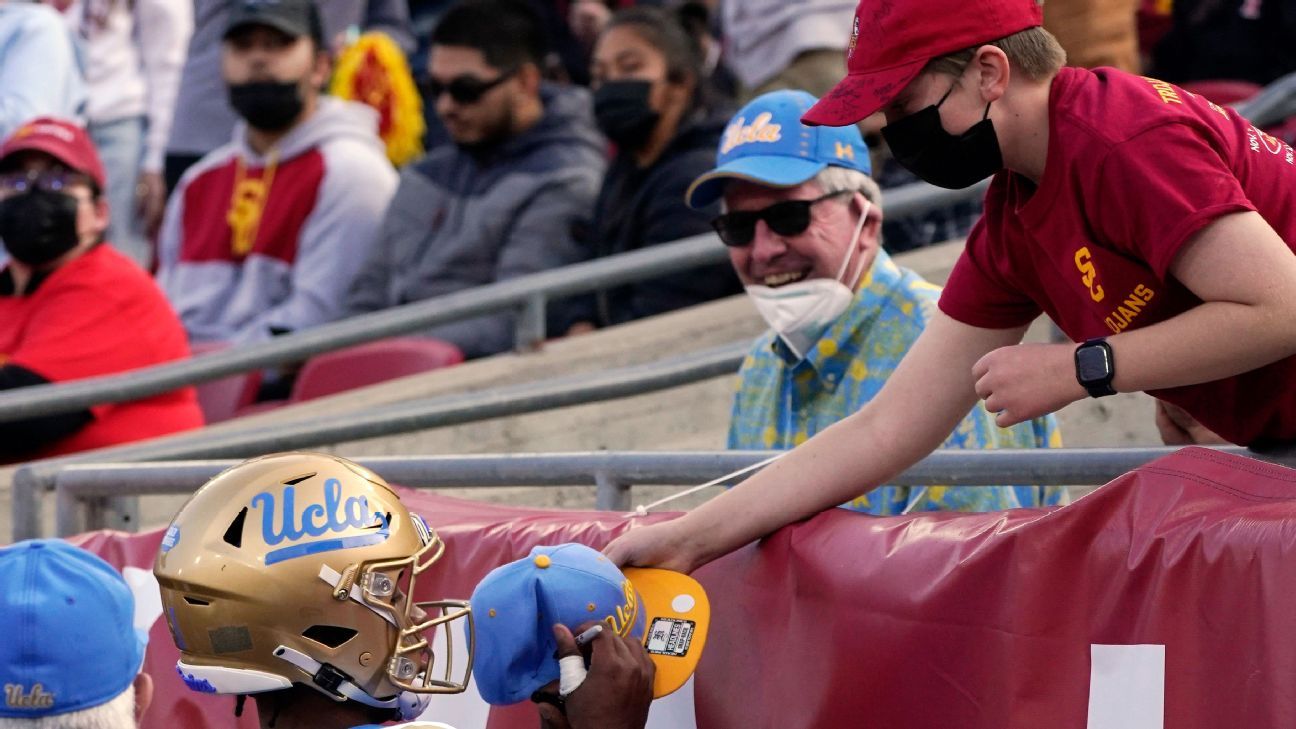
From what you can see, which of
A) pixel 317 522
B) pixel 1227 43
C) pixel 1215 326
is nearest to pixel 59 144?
pixel 317 522

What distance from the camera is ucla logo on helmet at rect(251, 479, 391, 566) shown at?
9.11 feet

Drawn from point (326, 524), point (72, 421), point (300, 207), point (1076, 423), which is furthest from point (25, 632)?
point (300, 207)

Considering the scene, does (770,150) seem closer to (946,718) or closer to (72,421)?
(946,718)

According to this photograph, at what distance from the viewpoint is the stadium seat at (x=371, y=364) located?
23.1ft

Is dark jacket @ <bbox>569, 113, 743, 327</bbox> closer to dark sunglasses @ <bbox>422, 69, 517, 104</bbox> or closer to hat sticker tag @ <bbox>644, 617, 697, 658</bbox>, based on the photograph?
dark sunglasses @ <bbox>422, 69, 517, 104</bbox>

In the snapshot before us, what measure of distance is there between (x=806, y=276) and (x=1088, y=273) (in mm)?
1794

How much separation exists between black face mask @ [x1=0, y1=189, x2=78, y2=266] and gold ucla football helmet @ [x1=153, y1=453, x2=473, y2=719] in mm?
4323

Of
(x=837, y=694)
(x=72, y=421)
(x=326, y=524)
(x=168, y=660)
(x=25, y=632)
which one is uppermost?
(x=326, y=524)

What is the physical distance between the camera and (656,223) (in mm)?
7133

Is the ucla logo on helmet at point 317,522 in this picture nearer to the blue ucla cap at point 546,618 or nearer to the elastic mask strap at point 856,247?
the blue ucla cap at point 546,618

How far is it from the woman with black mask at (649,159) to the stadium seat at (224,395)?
52.9 inches

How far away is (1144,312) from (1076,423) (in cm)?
395

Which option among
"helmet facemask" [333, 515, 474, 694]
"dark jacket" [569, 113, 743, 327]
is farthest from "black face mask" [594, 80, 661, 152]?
"helmet facemask" [333, 515, 474, 694]

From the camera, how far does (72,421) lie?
6539 mm
